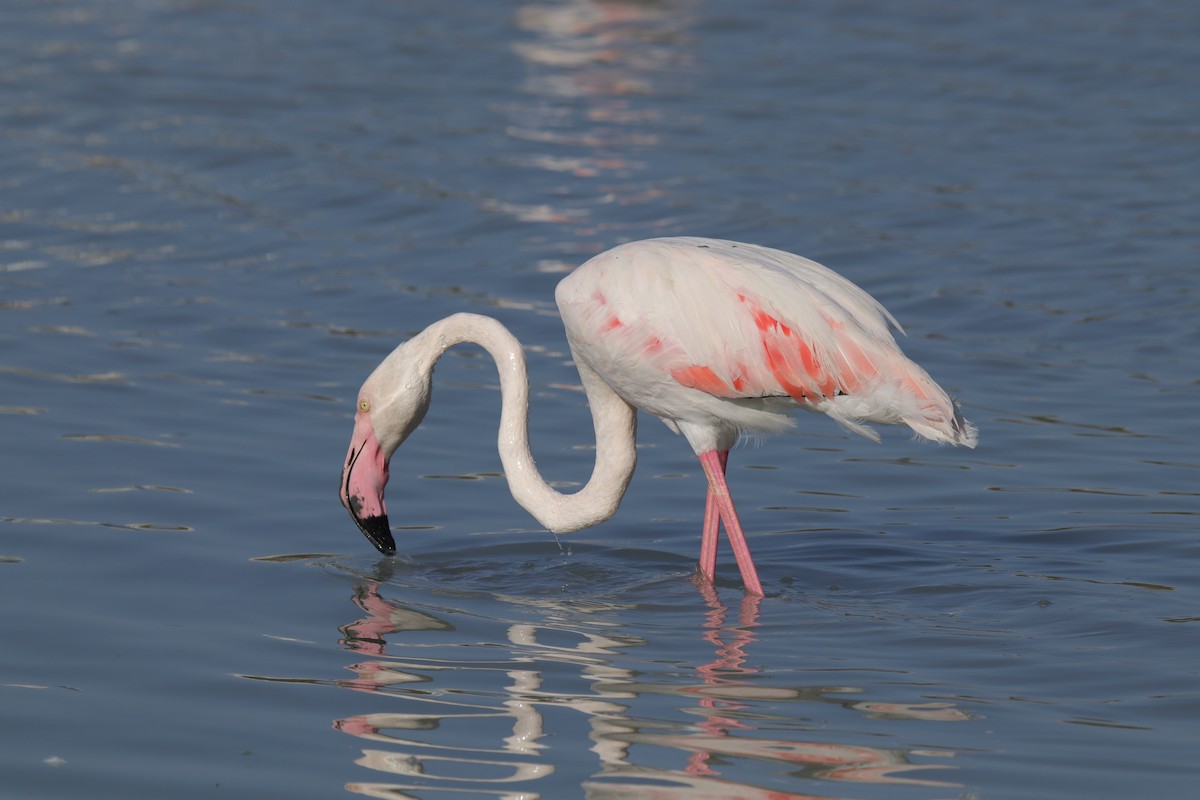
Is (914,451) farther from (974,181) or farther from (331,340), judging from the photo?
(974,181)

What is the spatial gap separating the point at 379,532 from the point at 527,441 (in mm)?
647

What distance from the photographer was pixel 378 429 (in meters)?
6.94

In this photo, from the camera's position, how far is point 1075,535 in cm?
722

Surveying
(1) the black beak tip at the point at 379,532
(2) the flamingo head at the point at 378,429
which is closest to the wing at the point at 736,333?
(2) the flamingo head at the point at 378,429

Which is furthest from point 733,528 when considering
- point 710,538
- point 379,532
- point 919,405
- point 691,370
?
point 379,532

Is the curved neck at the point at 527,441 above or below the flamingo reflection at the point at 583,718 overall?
above

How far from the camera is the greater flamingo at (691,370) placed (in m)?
6.53

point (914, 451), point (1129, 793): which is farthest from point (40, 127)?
point (1129, 793)

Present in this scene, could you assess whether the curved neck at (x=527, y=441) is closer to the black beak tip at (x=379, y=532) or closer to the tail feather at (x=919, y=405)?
the black beak tip at (x=379, y=532)

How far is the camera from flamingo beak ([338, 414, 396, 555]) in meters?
6.85

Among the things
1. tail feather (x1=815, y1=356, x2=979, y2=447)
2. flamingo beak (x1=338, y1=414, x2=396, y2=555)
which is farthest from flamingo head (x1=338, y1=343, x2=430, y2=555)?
tail feather (x1=815, y1=356, x2=979, y2=447)

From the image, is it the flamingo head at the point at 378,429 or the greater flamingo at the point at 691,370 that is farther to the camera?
the flamingo head at the point at 378,429

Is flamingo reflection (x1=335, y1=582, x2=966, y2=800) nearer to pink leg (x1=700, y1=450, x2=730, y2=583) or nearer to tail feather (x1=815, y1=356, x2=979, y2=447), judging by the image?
pink leg (x1=700, y1=450, x2=730, y2=583)

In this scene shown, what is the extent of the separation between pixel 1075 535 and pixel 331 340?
447cm
